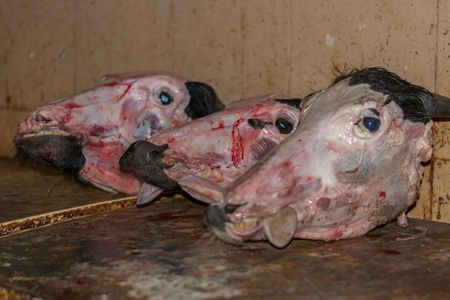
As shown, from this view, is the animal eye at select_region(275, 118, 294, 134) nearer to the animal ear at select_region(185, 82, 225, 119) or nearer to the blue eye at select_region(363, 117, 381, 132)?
the blue eye at select_region(363, 117, 381, 132)

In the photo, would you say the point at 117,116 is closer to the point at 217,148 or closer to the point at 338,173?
the point at 217,148

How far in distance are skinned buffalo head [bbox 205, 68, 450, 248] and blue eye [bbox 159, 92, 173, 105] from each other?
138 cm

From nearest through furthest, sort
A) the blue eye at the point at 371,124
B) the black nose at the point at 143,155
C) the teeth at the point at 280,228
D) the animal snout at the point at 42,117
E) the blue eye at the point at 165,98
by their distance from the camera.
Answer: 1. the teeth at the point at 280,228
2. the blue eye at the point at 371,124
3. the black nose at the point at 143,155
4. the animal snout at the point at 42,117
5. the blue eye at the point at 165,98

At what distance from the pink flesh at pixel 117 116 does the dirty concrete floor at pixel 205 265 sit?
72 cm

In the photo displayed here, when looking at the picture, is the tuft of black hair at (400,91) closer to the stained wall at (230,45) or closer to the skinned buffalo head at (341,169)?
the skinned buffalo head at (341,169)

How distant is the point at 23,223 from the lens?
483 centimetres

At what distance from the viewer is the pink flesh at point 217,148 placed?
4770 mm

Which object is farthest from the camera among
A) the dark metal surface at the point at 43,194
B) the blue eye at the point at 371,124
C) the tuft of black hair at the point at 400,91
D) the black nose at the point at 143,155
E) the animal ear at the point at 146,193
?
the dark metal surface at the point at 43,194

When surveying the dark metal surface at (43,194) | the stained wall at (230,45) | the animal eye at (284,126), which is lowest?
the dark metal surface at (43,194)

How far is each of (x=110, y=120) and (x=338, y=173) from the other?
6.55ft

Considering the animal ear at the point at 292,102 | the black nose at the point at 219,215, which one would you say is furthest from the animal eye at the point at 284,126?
the black nose at the point at 219,215

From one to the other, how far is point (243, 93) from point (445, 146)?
183 cm

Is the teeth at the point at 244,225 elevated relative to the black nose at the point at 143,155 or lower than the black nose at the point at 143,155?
lower

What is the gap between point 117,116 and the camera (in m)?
5.49
